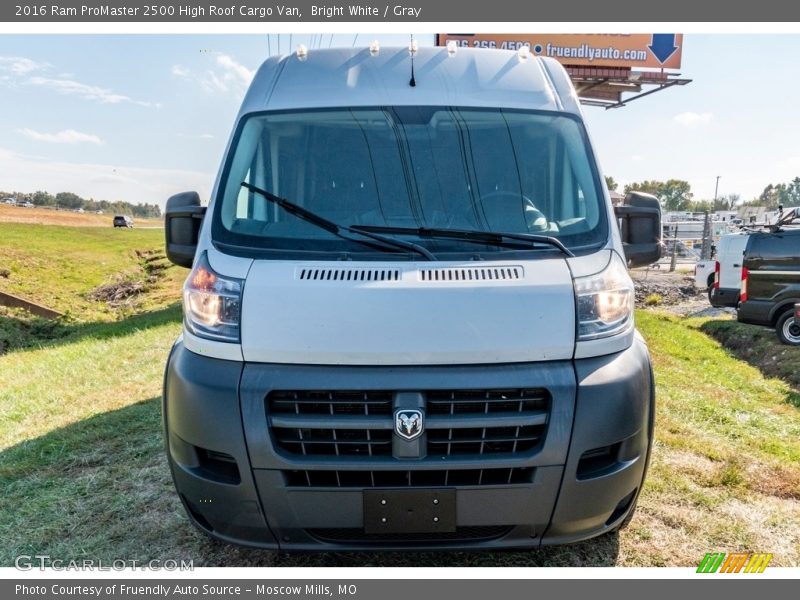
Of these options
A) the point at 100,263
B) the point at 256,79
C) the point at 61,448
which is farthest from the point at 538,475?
the point at 100,263

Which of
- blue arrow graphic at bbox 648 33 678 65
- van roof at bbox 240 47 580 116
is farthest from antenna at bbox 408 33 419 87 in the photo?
blue arrow graphic at bbox 648 33 678 65

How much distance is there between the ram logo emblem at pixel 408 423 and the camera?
7.90 ft

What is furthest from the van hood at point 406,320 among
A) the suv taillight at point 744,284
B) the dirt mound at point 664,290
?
the dirt mound at point 664,290

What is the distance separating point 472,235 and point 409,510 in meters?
1.32

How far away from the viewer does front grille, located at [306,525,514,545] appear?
99.4 inches

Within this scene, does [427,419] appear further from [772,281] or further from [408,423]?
[772,281]

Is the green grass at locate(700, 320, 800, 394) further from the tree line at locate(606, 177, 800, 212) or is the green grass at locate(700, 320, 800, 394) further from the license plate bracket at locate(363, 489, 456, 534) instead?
the tree line at locate(606, 177, 800, 212)

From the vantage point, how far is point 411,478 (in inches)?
98.1

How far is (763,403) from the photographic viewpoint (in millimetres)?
6797

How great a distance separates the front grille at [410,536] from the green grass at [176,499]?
653 mm

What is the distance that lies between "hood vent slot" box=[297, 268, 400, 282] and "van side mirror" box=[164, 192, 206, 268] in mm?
1119

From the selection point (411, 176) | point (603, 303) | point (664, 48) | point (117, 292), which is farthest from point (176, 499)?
point (664, 48)

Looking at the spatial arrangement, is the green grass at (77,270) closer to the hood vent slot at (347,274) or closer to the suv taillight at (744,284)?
the hood vent slot at (347,274)

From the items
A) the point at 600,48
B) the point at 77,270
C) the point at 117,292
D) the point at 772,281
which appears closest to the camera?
the point at 772,281
